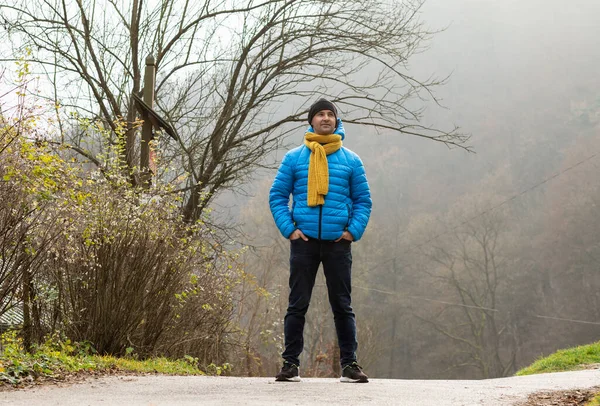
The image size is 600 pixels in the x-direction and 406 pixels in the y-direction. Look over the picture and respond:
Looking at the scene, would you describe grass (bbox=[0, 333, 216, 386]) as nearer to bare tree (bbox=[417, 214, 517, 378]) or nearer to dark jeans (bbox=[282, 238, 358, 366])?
dark jeans (bbox=[282, 238, 358, 366])

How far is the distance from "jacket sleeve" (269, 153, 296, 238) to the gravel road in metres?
1.20

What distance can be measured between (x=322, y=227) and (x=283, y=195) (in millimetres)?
468

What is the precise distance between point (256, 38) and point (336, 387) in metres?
9.63

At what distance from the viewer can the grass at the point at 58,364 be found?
546cm

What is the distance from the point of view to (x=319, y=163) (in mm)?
5719

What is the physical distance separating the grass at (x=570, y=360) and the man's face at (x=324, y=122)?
7.67m

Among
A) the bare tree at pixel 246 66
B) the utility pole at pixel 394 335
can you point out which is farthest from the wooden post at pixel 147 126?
the utility pole at pixel 394 335

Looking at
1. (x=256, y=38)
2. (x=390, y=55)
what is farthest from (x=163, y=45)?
(x=390, y=55)

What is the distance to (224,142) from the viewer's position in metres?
13.8

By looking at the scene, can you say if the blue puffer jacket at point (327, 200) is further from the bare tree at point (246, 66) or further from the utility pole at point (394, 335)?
the utility pole at point (394, 335)

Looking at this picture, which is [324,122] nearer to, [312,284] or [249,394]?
[312,284]

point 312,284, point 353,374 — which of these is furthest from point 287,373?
point 312,284

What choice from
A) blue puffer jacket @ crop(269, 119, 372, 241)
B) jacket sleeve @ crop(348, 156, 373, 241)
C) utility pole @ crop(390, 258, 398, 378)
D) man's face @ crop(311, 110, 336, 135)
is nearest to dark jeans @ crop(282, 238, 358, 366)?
blue puffer jacket @ crop(269, 119, 372, 241)

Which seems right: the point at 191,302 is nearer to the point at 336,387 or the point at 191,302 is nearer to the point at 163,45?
the point at 336,387
